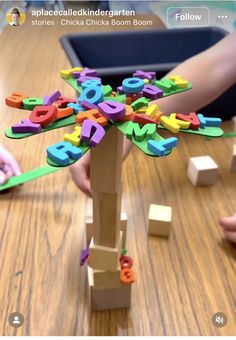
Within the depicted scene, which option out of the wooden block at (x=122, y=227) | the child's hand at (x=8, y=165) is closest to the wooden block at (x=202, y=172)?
the wooden block at (x=122, y=227)

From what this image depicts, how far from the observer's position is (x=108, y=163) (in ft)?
0.93

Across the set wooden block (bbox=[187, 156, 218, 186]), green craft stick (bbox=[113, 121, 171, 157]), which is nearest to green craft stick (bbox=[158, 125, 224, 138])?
green craft stick (bbox=[113, 121, 171, 157])

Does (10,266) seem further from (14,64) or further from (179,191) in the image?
(14,64)

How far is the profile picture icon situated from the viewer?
0.49 metres

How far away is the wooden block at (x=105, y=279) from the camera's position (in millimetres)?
357

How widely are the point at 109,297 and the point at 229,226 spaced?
18cm

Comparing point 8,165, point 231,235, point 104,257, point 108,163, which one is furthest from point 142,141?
point 8,165

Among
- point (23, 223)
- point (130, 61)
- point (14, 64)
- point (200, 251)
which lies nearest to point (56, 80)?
point (14, 64)

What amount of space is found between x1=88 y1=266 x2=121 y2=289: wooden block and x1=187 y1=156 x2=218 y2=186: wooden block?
0.23 m

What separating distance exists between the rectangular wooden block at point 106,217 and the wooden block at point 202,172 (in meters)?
0.23

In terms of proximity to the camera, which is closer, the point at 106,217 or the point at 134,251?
the point at 106,217

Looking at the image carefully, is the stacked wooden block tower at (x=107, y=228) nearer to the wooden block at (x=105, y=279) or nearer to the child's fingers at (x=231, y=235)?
the wooden block at (x=105, y=279)

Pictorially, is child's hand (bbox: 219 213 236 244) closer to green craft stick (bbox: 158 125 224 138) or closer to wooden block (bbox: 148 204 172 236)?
wooden block (bbox: 148 204 172 236)

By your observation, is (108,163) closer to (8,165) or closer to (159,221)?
(159,221)
